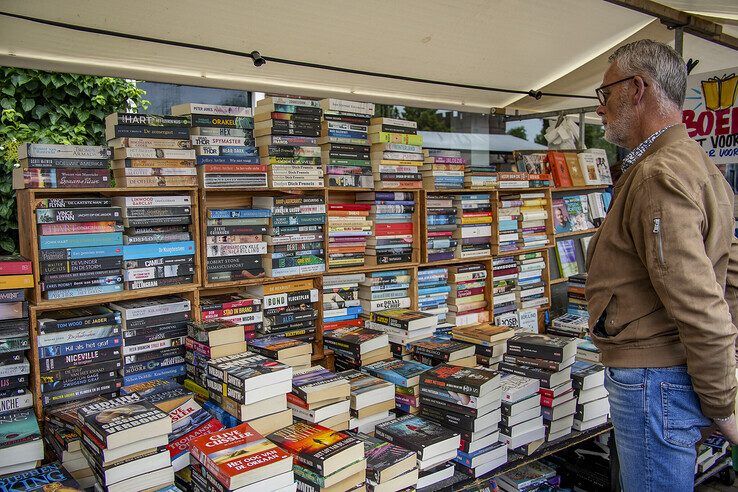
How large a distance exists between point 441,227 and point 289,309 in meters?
1.35

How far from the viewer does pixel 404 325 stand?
3572 mm

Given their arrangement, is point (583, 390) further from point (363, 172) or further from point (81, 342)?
point (81, 342)

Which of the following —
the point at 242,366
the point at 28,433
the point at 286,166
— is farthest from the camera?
the point at 286,166

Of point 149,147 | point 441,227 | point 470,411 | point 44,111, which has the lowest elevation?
point 470,411

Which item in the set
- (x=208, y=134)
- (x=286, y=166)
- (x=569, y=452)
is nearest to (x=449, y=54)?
(x=286, y=166)

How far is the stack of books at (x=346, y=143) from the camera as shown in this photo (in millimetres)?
3637

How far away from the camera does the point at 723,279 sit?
6.05 ft

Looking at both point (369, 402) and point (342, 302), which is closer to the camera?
point (369, 402)

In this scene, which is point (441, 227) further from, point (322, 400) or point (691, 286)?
point (691, 286)

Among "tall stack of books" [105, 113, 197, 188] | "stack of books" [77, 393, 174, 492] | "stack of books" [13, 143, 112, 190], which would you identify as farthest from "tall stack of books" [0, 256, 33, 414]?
"tall stack of books" [105, 113, 197, 188]

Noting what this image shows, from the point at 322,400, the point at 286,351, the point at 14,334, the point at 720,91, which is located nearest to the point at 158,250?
the point at 14,334

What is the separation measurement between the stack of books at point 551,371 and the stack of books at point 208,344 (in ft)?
5.04

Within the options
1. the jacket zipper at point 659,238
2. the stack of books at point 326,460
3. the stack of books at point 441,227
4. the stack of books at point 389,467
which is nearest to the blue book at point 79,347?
the stack of books at point 326,460

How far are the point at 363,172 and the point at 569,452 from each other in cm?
232
